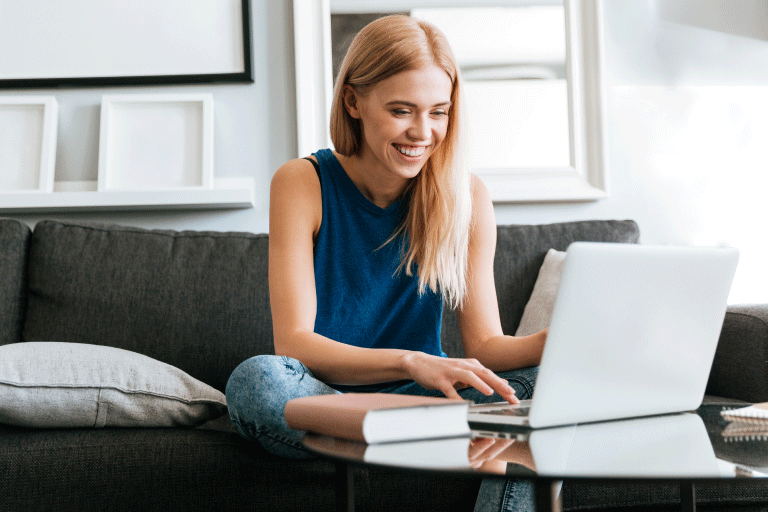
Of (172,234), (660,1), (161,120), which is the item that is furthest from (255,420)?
(660,1)

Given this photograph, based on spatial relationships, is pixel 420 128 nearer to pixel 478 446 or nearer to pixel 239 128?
pixel 478 446

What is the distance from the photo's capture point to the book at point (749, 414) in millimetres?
784

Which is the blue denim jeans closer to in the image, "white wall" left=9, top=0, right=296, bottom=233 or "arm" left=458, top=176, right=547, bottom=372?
"arm" left=458, top=176, right=547, bottom=372

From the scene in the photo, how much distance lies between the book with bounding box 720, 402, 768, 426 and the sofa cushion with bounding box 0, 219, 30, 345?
1.44 metres

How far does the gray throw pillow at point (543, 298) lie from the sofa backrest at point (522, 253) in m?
0.04

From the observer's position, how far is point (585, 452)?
57 centimetres

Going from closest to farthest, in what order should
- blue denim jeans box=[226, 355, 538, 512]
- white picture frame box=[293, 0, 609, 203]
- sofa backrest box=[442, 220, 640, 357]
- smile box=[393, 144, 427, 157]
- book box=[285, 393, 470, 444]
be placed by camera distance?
1. book box=[285, 393, 470, 444]
2. blue denim jeans box=[226, 355, 538, 512]
3. smile box=[393, 144, 427, 157]
4. sofa backrest box=[442, 220, 640, 357]
5. white picture frame box=[293, 0, 609, 203]

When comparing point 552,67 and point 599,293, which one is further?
point 552,67

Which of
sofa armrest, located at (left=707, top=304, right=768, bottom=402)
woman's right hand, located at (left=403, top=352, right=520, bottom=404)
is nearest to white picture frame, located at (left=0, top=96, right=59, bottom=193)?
woman's right hand, located at (left=403, top=352, right=520, bottom=404)

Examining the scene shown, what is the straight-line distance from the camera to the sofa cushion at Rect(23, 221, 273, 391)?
1.52 meters

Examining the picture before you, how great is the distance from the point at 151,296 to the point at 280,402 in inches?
31.7

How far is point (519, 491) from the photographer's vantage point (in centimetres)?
86

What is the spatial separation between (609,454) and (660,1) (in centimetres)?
197

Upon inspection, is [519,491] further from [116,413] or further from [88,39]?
[88,39]
